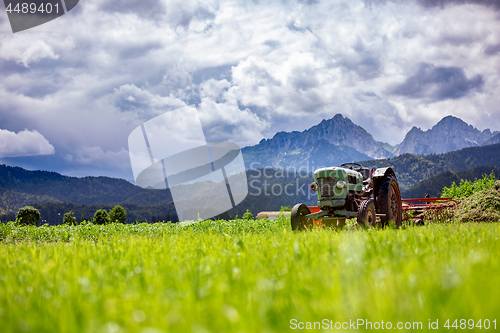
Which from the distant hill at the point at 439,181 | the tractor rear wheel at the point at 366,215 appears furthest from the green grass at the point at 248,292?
the distant hill at the point at 439,181

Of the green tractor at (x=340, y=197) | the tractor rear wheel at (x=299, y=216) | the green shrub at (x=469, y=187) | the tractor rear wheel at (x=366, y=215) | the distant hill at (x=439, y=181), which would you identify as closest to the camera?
the tractor rear wheel at (x=366, y=215)

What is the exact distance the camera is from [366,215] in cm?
741

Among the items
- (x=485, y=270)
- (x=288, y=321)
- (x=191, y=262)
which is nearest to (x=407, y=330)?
(x=288, y=321)

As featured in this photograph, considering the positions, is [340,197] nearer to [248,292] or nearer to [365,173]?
[365,173]

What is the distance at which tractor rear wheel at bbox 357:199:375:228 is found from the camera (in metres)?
7.30

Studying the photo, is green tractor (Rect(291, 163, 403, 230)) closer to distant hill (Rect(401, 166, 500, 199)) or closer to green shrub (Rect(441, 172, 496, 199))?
green shrub (Rect(441, 172, 496, 199))

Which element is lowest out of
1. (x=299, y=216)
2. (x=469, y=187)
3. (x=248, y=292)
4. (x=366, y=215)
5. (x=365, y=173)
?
(x=469, y=187)

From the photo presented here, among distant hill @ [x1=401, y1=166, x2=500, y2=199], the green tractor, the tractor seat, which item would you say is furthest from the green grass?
distant hill @ [x1=401, y1=166, x2=500, y2=199]

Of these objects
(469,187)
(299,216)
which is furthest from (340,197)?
(469,187)

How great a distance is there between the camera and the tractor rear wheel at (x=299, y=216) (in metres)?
8.51

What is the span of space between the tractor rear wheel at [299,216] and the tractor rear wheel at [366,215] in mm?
1746

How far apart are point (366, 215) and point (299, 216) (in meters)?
1.93

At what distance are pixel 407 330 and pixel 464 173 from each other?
653ft

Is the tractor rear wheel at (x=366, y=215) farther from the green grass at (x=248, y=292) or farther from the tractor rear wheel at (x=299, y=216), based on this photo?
the green grass at (x=248, y=292)
